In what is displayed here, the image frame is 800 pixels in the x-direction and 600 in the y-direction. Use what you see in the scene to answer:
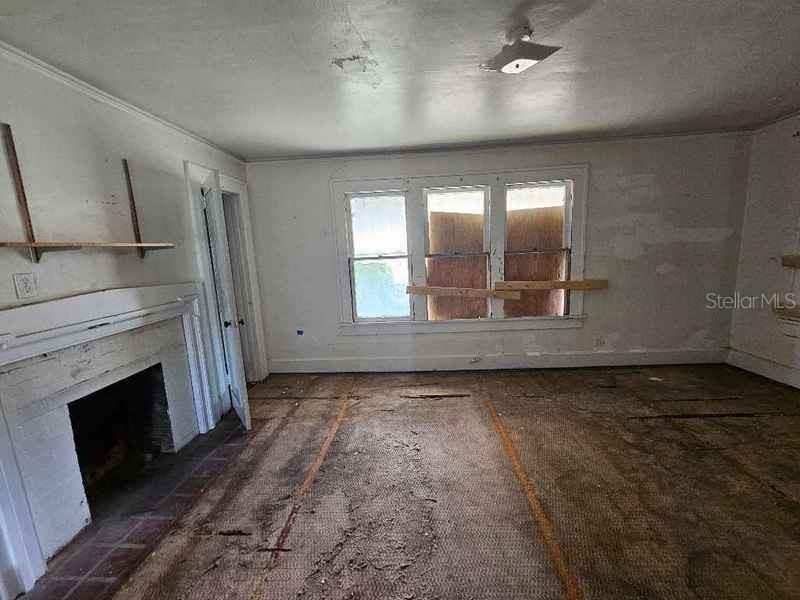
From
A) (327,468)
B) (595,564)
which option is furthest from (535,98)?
(327,468)

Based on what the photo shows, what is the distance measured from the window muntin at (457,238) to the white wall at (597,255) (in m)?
0.33

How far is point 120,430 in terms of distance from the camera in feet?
8.68

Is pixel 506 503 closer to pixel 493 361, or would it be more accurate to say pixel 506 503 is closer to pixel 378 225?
pixel 493 361

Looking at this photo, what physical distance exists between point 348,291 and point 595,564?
10.9 feet

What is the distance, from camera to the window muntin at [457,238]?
4062 mm

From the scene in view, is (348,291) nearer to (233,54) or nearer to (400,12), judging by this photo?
(233,54)

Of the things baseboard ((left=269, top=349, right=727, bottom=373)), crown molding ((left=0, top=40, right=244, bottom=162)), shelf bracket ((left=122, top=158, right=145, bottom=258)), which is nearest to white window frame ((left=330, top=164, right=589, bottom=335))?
baseboard ((left=269, top=349, right=727, bottom=373))

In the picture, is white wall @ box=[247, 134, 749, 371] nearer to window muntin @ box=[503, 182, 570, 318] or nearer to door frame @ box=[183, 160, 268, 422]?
window muntin @ box=[503, 182, 570, 318]

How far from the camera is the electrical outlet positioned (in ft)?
5.64

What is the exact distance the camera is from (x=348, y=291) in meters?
4.22

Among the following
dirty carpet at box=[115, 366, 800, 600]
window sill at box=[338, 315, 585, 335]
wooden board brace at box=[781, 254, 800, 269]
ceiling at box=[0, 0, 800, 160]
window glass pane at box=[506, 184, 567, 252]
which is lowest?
dirty carpet at box=[115, 366, 800, 600]

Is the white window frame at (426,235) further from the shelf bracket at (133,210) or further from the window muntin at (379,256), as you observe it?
the shelf bracket at (133,210)

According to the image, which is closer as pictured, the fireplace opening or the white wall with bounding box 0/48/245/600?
the white wall with bounding box 0/48/245/600

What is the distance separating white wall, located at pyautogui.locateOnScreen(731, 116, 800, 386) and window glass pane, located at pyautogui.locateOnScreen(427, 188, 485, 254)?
288 centimetres
